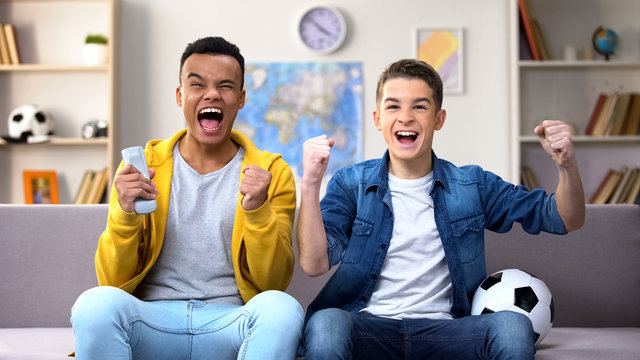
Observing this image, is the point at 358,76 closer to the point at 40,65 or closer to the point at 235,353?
the point at 40,65

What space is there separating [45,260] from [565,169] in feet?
5.04

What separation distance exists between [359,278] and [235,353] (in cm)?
37

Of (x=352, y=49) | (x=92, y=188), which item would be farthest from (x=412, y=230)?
(x=92, y=188)

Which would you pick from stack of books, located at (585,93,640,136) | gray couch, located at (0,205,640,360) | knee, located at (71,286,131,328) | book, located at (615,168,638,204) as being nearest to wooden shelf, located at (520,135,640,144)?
stack of books, located at (585,93,640,136)

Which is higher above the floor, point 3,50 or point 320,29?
point 320,29

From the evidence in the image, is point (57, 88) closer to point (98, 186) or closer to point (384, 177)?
point (98, 186)

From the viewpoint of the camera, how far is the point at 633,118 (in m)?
3.97

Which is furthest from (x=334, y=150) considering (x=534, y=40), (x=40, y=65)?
(x=40, y=65)

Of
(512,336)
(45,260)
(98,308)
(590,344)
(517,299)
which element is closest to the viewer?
(98,308)

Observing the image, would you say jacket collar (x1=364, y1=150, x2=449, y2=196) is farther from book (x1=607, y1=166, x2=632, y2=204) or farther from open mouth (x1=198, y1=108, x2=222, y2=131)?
book (x1=607, y1=166, x2=632, y2=204)

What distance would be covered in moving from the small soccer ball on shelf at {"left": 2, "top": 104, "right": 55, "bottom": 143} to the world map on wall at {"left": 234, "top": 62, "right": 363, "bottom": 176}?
120 cm

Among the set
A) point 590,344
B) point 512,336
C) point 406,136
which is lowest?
point 590,344

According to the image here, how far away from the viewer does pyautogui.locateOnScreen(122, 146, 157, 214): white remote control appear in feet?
4.74

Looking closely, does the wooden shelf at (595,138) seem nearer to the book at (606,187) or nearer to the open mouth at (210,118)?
the book at (606,187)
